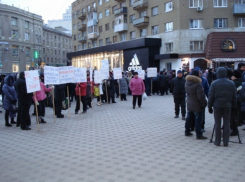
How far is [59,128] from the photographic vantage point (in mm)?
9484

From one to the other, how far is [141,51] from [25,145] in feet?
92.5

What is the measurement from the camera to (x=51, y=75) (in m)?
10.6

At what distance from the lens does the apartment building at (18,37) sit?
200 ft

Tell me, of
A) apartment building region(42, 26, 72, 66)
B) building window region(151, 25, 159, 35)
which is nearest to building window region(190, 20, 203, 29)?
building window region(151, 25, 159, 35)

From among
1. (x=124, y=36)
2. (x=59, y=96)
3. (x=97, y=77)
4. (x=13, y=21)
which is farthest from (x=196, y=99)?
(x=13, y=21)

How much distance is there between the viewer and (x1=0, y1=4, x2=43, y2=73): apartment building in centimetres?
6109

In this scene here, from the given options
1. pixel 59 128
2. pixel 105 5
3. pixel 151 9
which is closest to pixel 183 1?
pixel 151 9

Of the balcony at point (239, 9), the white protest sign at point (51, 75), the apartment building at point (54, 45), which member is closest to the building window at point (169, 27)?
the balcony at point (239, 9)

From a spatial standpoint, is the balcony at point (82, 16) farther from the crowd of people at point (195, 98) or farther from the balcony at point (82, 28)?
the crowd of people at point (195, 98)

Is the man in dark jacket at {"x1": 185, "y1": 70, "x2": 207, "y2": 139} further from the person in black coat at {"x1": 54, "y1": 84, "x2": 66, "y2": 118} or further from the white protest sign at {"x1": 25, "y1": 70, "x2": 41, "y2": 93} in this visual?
the person in black coat at {"x1": 54, "y1": 84, "x2": 66, "y2": 118}

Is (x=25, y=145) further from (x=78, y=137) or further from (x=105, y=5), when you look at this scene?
(x=105, y=5)

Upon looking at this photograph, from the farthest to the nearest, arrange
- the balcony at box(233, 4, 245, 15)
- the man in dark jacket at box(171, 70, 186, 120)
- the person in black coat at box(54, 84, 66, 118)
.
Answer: the balcony at box(233, 4, 245, 15) < the person in black coat at box(54, 84, 66, 118) < the man in dark jacket at box(171, 70, 186, 120)

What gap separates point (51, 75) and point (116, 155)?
5.50 m

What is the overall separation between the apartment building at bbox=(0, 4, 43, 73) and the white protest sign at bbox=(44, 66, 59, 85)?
4990 cm
